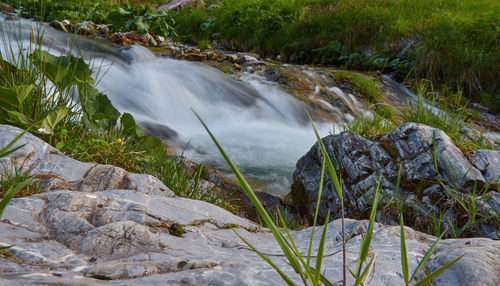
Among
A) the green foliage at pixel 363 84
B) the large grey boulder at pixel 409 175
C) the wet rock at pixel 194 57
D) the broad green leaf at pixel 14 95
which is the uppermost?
the wet rock at pixel 194 57

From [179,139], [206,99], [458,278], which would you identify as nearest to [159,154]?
[179,139]

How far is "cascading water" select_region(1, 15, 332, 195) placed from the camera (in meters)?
5.10

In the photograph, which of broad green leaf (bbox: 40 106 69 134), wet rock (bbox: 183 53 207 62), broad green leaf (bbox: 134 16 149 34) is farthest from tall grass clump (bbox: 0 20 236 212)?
broad green leaf (bbox: 134 16 149 34)

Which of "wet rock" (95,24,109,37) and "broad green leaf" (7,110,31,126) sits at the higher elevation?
"wet rock" (95,24,109,37)

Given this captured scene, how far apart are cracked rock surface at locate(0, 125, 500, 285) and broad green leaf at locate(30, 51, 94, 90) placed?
1.12m

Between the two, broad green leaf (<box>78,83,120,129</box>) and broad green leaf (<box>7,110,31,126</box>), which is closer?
broad green leaf (<box>7,110,31,126</box>)

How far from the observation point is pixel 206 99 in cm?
680

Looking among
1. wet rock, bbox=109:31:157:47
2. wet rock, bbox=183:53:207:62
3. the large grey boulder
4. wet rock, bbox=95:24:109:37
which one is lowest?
the large grey boulder

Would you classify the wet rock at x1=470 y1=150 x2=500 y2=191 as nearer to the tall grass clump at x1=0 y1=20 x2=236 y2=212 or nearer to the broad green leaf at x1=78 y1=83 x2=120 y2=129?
the tall grass clump at x1=0 y1=20 x2=236 y2=212

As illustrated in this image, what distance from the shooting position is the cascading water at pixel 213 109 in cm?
510

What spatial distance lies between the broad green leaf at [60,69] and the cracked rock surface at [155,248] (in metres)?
1.12

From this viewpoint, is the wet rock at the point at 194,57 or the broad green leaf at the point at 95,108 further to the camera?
the wet rock at the point at 194,57

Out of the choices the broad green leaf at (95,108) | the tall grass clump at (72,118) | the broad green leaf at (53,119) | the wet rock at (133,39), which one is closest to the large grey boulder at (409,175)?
the tall grass clump at (72,118)

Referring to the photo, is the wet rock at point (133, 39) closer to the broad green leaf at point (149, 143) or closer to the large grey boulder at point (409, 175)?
the broad green leaf at point (149, 143)
